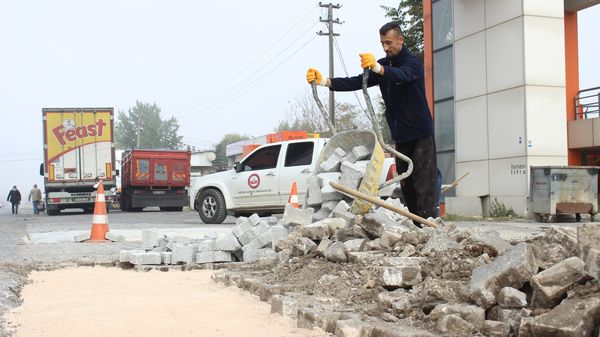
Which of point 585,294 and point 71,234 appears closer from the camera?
point 585,294

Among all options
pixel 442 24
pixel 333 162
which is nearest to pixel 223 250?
pixel 333 162

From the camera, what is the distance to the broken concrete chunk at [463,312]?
292 cm

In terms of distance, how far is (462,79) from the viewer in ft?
53.8

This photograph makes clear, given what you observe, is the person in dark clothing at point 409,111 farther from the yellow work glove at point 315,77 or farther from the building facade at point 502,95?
the building facade at point 502,95

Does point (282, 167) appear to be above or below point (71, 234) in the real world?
above

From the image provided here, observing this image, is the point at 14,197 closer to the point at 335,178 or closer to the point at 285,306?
the point at 335,178

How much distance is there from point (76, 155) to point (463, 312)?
73.9 ft

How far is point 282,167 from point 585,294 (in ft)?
35.2

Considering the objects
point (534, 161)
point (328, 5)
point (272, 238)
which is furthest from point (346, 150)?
point (328, 5)

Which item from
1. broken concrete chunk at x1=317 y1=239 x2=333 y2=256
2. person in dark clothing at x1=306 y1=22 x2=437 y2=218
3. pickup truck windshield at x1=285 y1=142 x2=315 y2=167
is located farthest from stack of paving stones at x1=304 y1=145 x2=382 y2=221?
pickup truck windshield at x1=285 y1=142 x2=315 y2=167

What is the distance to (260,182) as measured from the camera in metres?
13.6

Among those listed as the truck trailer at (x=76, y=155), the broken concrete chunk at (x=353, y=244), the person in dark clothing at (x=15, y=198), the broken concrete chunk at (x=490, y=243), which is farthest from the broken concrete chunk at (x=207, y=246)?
the person in dark clothing at (x=15, y=198)

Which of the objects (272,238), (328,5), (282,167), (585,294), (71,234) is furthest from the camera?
(328,5)

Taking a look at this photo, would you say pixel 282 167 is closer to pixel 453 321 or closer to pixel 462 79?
pixel 462 79
